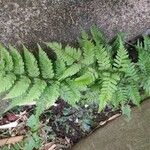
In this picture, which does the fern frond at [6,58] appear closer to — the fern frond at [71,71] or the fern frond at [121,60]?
the fern frond at [71,71]

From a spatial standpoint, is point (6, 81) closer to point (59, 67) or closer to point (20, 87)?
point (20, 87)

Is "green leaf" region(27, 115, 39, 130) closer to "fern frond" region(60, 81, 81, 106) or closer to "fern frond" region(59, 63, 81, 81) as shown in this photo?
"fern frond" region(60, 81, 81, 106)

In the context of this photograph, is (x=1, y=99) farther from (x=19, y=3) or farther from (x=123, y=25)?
(x=123, y=25)

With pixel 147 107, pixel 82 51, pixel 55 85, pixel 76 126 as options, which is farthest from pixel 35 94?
pixel 147 107

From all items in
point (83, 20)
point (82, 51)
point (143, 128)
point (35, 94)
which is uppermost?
point (83, 20)

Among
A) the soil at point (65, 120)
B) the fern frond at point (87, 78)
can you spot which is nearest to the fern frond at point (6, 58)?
the fern frond at point (87, 78)

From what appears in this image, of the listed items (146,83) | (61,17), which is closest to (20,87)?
(61,17)

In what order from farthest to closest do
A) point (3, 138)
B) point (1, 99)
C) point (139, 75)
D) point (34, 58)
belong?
1. point (3, 138)
2. point (1, 99)
3. point (139, 75)
4. point (34, 58)
